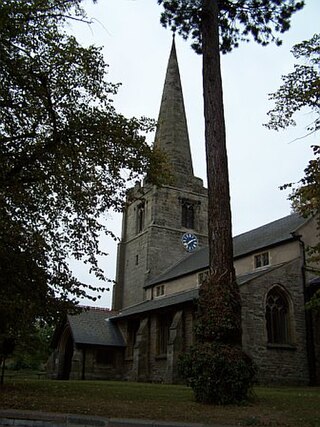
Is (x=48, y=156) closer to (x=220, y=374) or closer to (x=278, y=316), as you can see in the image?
(x=220, y=374)

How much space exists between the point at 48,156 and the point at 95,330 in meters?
20.9

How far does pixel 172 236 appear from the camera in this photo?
4022 cm

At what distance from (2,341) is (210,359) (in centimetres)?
668

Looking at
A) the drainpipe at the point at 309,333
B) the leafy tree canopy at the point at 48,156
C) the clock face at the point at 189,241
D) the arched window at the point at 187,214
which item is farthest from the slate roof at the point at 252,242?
the leafy tree canopy at the point at 48,156

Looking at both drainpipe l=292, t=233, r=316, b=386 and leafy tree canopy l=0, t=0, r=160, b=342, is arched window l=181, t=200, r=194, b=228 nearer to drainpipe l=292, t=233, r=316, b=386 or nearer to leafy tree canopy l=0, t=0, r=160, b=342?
drainpipe l=292, t=233, r=316, b=386

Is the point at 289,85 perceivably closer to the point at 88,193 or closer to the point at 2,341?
the point at 88,193

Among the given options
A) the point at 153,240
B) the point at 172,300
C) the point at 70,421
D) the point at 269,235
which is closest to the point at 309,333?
the point at 269,235

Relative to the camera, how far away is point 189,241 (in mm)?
41000

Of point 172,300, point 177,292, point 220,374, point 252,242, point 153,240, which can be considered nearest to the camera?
point 220,374

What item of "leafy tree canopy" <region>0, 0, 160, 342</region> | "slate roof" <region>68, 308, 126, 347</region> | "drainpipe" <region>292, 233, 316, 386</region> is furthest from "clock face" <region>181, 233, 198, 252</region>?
"leafy tree canopy" <region>0, 0, 160, 342</region>

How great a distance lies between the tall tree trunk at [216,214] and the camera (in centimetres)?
1088

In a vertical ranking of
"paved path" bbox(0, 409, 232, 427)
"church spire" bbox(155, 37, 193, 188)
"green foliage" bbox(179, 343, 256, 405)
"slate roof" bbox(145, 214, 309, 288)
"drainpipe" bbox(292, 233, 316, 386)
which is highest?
"church spire" bbox(155, 37, 193, 188)

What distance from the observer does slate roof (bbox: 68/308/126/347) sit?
1237 inches

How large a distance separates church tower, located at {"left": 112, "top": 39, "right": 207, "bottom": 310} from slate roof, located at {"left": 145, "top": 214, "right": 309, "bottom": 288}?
1.93m
